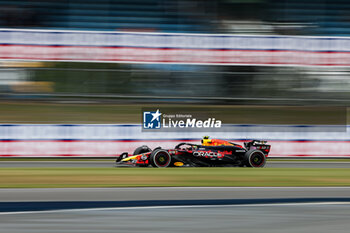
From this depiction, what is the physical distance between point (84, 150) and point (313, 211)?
379 inches

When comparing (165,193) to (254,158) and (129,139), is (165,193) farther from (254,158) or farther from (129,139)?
(129,139)

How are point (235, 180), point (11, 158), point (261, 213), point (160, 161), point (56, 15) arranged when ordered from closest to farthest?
point (261, 213) < point (235, 180) < point (160, 161) < point (11, 158) < point (56, 15)

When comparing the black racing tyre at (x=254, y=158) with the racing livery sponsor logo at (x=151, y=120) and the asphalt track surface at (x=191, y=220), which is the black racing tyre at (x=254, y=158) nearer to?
the racing livery sponsor logo at (x=151, y=120)

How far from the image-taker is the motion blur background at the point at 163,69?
1502cm

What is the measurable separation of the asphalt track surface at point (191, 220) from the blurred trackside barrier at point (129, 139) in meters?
8.76

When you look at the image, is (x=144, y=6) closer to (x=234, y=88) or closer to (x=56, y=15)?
(x=56, y=15)

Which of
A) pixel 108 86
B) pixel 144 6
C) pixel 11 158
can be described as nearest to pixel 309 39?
pixel 144 6

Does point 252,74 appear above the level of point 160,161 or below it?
above

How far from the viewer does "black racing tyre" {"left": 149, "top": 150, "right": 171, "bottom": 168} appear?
1225 cm

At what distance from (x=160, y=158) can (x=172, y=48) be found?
15.6 feet

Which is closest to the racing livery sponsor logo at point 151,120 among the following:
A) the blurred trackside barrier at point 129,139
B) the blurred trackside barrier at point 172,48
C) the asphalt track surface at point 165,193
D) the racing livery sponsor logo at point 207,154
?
the blurred trackside barrier at point 129,139

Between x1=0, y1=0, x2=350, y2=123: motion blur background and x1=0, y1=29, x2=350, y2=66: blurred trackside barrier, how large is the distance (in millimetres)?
67

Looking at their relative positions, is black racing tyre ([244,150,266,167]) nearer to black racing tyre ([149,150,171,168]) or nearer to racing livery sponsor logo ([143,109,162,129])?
black racing tyre ([149,150,171,168])

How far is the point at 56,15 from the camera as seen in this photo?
15734 millimetres
